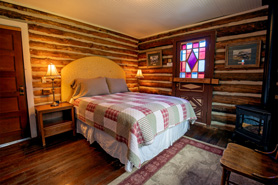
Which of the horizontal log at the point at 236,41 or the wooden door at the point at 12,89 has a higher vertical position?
the horizontal log at the point at 236,41

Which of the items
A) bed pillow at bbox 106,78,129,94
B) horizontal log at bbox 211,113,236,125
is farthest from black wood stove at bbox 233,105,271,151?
bed pillow at bbox 106,78,129,94

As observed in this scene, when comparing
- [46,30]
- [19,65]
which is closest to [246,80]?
[46,30]

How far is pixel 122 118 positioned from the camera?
1812 millimetres

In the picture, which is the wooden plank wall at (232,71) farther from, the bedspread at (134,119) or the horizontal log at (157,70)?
the bedspread at (134,119)

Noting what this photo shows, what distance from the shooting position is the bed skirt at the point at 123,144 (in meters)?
1.89

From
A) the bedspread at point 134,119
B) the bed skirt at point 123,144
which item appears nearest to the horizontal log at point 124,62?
the bedspread at point 134,119

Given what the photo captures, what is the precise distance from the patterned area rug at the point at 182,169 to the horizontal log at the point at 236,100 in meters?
1.28

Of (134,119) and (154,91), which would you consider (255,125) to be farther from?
(154,91)

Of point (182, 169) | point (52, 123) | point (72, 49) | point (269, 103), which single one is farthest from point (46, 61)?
point (269, 103)

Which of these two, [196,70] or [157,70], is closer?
[196,70]

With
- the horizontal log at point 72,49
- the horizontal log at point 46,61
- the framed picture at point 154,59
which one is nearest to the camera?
the horizontal log at point 46,61

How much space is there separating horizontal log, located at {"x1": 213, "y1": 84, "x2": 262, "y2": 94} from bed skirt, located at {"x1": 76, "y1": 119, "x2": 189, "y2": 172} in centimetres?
128

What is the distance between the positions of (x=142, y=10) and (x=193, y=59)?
180 centimetres

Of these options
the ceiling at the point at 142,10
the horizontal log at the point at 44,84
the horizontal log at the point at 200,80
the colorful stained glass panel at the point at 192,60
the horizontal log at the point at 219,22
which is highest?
the ceiling at the point at 142,10
